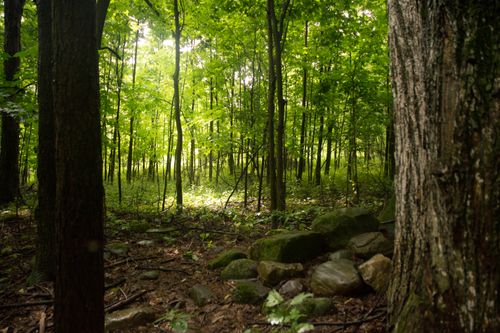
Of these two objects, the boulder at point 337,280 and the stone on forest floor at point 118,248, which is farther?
the stone on forest floor at point 118,248

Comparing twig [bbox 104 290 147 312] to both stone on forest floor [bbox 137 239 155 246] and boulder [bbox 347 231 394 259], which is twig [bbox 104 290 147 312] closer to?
stone on forest floor [bbox 137 239 155 246]

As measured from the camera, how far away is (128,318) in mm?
3668

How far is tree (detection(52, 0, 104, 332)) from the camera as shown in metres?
2.61

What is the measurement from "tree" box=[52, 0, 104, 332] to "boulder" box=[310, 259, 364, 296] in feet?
8.22

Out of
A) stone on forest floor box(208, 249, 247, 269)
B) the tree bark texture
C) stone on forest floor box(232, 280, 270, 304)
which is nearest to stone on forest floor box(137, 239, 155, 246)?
stone on forest floor box(208, 249, 247, 269)

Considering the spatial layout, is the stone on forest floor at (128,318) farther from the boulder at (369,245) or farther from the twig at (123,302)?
the boulder at (369,245)

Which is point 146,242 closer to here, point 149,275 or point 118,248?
point 118,248

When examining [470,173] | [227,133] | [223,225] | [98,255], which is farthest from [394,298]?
[227,133]

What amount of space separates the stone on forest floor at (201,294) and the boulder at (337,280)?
1404mm

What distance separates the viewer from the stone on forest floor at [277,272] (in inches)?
167

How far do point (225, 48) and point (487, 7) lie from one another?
381 inches

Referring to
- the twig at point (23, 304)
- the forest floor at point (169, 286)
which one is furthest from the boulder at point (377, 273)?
the twig at point (23, 304)

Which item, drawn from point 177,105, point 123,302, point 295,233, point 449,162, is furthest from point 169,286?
point 177,105

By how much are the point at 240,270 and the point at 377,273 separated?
2035 mm
